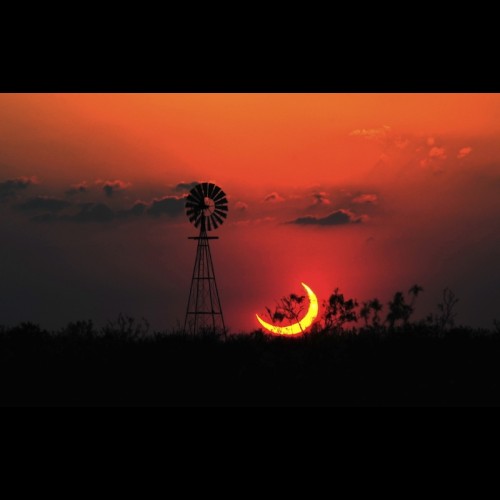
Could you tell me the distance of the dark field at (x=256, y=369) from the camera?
17625 millimetres

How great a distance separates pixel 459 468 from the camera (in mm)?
11227

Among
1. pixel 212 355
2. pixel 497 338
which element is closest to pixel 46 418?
pixel 212 355

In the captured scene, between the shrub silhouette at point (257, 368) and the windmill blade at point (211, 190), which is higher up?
the windmill blade at point (211, 190)

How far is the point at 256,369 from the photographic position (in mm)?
18031

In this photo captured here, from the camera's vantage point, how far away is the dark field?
17.6 meters

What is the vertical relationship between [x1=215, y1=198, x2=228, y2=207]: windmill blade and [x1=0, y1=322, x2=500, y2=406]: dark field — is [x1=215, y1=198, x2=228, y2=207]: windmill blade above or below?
above

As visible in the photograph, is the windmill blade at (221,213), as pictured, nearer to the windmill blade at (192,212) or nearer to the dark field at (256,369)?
the windmill blade at (192,212)

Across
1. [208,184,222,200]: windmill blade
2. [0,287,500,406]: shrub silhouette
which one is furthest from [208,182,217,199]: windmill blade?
[0,287,500,406]: shrub silhouette

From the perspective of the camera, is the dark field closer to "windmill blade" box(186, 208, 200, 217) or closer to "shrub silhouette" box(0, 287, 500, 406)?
"shrub silhouette" box(0, 287, 500, 406)

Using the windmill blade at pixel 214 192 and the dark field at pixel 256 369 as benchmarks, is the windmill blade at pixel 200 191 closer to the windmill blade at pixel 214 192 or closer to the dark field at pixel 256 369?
the windmill blade at pixel 214 192

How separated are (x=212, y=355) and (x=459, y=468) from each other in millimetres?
8301

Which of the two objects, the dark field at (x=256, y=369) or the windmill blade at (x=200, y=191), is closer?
the dark field at (x=256, y=369)

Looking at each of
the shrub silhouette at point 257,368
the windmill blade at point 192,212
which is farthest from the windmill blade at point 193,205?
the shrub silhouette at point 257,368

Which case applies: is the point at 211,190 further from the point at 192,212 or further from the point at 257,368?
the point at 257,368
